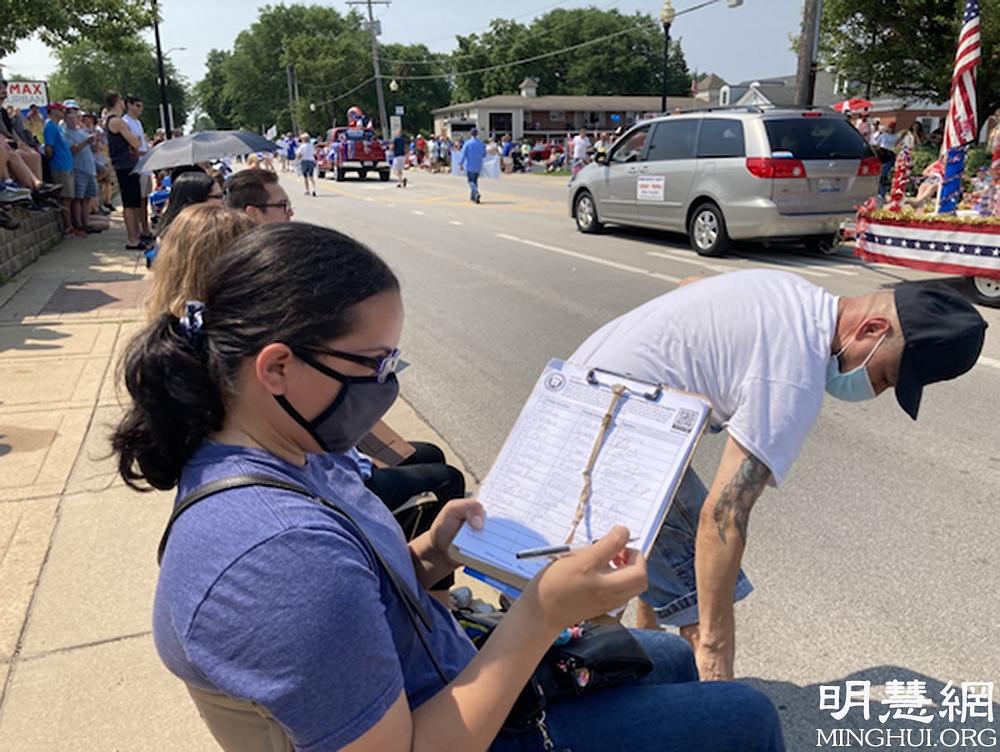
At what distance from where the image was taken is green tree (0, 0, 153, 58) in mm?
11859

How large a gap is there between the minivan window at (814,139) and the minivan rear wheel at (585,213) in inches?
145

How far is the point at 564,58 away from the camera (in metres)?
88.1

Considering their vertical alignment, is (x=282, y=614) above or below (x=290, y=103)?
below

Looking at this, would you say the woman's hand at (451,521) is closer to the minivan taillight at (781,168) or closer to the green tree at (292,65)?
the minivan taillight at (781,168)

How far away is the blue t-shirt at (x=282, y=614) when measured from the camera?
3.50 ft

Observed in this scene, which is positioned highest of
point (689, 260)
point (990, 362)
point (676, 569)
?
point (689, 260)

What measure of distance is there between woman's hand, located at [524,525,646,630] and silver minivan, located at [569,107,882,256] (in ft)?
30.3

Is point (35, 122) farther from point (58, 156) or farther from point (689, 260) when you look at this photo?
point (689, 260)

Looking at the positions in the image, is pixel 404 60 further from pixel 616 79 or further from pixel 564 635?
pixel 564 635

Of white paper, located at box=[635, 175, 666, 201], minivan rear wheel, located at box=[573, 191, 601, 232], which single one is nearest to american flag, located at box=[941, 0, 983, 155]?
white paper, located at box=[635, 175, 666, 201]

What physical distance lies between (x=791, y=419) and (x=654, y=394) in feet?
1.16

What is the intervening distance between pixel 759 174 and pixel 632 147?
3.15 meters

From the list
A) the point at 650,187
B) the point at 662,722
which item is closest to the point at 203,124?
the point at 650,187

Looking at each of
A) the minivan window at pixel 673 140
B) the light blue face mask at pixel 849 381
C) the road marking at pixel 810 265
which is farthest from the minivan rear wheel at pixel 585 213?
the light blue face mask at pixel 849 381
